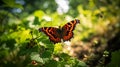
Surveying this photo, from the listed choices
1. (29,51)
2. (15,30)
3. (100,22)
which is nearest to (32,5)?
(100,22)

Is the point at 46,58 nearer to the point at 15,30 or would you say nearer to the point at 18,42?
the point at 18,42

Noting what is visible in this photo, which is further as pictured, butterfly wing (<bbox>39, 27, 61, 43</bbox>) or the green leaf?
butterfly wing (<bbox>39, 27, 61, 43</bbox>)

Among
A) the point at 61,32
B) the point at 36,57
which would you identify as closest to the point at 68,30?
the point at 61,32

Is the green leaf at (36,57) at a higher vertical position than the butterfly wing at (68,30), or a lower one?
lower

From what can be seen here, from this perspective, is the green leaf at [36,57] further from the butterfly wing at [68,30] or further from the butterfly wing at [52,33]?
the butterfly wing at [68,30]

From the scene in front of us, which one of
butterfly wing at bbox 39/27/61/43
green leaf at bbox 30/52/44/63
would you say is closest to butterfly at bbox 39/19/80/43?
butterfly wing at bbox 39/27/61/43

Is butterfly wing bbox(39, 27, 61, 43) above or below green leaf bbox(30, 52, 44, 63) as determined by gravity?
above

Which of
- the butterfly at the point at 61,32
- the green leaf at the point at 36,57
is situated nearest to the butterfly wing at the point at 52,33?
the butterfly at the point at 61,32

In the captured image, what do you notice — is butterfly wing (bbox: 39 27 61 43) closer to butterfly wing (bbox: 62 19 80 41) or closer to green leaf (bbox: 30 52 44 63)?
butterfly wing (bbox: 62 19 80 41)
